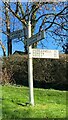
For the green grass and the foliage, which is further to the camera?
the foliage

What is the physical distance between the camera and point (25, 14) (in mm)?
17609

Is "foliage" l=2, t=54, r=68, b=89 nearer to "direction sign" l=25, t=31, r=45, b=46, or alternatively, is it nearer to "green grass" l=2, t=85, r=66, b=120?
"green grass" l=2, t=85, r=66, b=120

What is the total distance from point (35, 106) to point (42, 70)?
5.48 meters

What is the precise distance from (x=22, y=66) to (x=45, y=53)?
5.30 meters

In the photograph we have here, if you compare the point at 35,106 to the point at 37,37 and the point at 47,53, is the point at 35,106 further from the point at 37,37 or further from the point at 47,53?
the point at 37,37

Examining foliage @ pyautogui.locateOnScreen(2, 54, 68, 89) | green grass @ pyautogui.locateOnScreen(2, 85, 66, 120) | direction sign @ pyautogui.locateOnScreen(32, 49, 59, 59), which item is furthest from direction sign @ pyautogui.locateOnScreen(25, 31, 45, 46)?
foliage @ pyautogui.locateOnScreen(2, 54, 68, 89)

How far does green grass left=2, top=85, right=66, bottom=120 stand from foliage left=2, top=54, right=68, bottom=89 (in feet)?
9.16

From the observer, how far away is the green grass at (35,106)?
7882mm

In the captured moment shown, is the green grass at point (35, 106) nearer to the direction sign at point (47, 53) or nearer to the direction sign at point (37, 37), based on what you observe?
the direction sign at point (47, 53)

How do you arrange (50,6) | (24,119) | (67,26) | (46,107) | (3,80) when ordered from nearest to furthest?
(24,119)
(46,107)
(3,80)
(50,6)
(67,26)

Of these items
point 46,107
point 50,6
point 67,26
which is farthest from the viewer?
point 67,26

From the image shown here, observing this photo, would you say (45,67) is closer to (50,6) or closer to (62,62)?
(62,62)

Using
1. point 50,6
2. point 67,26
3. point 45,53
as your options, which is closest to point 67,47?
point 67,26

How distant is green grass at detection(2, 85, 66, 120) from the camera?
7.88m
